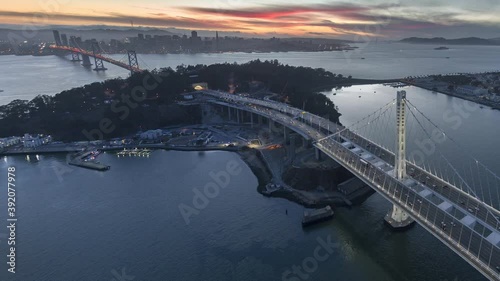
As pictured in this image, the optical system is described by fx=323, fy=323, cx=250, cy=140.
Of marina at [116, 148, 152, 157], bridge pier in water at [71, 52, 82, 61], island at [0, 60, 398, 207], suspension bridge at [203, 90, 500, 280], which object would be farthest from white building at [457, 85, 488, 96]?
bridge pier in water at [71, 52, 82, 61]

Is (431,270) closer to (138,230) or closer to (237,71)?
(138,230)

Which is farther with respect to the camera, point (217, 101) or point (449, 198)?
point (217, 101)

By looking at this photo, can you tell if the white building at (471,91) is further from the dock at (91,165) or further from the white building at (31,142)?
the white building at (31,142)

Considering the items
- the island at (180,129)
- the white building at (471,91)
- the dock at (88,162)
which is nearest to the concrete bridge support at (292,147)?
the island at (180,129)

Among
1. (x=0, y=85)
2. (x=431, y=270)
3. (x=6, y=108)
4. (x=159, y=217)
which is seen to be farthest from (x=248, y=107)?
(x=0, y=85)

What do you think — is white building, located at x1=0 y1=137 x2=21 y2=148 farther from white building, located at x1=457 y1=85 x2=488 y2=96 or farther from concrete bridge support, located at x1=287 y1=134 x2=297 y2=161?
white building, located at x1=457 y1=85 x2=488 y2=96

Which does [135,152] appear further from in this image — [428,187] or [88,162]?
[428,187]

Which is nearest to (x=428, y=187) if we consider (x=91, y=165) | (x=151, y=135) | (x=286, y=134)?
(x=286, y=134)
